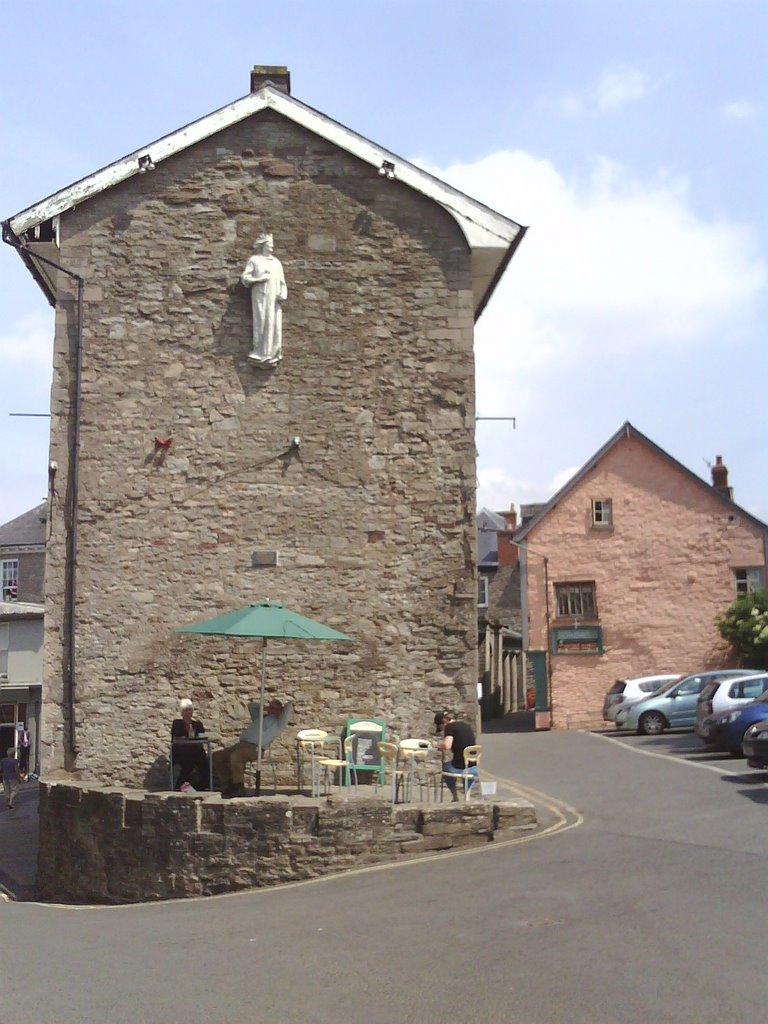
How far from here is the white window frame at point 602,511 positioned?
30562mm

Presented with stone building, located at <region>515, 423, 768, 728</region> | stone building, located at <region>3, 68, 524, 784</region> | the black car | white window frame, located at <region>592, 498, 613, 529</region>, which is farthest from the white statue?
white window frame, located at <region>592, 498, 613, 529</region>

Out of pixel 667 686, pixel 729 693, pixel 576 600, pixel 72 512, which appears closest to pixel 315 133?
pixel 72 512

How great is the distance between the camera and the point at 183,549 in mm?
14047

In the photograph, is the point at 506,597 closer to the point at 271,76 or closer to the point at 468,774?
the point at 271,76

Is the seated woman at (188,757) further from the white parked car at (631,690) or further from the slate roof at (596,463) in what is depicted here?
the slate roof at (596,463)

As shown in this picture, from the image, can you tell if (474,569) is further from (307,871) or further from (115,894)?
(115,894)

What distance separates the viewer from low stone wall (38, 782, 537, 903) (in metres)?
10.6

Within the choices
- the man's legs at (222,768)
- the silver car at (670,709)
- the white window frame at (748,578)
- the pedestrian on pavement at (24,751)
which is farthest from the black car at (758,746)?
the pedestrian on pavement at (24,751)

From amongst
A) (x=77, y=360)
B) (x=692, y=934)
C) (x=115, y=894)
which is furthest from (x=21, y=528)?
(x=692, y=934)

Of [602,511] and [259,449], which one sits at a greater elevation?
[602,511]

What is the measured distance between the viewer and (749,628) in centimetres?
2744

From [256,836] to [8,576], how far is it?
38.5 meters

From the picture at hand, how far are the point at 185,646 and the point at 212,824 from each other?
3.36m

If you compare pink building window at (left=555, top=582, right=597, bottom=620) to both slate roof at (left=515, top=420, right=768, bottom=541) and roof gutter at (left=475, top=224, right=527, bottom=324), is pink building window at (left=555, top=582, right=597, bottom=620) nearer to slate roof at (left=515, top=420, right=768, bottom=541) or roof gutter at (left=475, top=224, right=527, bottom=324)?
slate roof at (left=515, top=420, right=768, bottom=541)
